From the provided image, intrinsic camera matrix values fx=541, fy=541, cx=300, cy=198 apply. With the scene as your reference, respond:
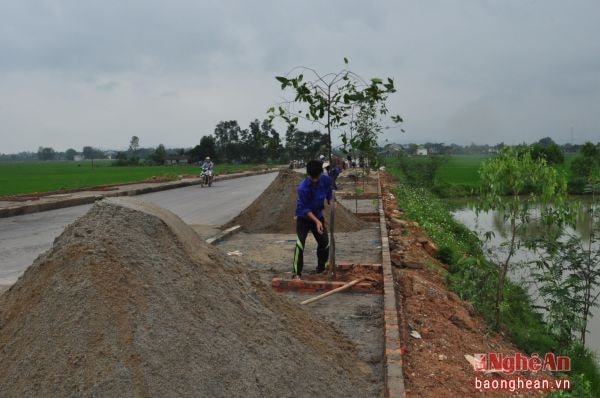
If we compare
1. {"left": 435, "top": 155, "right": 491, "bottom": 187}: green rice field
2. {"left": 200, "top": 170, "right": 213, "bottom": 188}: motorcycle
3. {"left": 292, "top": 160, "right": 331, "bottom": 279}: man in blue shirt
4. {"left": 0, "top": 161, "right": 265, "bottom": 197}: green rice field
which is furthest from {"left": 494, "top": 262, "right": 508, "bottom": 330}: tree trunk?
{"left": 200, "top": 170, "right": 213, "bottom": 188}: motorcycle

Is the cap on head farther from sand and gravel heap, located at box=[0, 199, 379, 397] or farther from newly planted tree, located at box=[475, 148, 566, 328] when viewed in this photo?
sand and gravel heap, located at box=[0, 199, 379, 397]

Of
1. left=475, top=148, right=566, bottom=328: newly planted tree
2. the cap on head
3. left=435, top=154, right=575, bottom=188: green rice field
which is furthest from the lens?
left=435, top=154, right=575, bottom=188: green rice field

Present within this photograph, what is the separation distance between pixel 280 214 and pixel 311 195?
5295 mm

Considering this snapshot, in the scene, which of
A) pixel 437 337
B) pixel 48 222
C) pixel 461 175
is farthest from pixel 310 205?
pixel 461 175

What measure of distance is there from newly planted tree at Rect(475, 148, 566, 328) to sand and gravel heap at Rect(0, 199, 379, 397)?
2336mm

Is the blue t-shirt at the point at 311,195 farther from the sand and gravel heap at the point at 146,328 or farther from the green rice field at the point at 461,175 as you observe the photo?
the green rice field at the point at 461,175

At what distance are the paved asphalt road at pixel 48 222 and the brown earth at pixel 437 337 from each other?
5.13 metres

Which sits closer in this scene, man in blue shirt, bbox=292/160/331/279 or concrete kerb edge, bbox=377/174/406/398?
concrete kerb edge, bbox=377/174/406/398

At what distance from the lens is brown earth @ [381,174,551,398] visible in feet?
13.4

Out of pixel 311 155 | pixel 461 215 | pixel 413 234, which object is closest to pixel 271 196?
pixel 413 234

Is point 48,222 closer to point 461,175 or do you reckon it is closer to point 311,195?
point 311,195

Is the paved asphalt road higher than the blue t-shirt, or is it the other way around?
the blue t-shirt

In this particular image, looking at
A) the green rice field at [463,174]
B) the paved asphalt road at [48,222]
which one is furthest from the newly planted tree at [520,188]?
the paved asphalt road at [48,222]

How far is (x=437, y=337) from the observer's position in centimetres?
514
